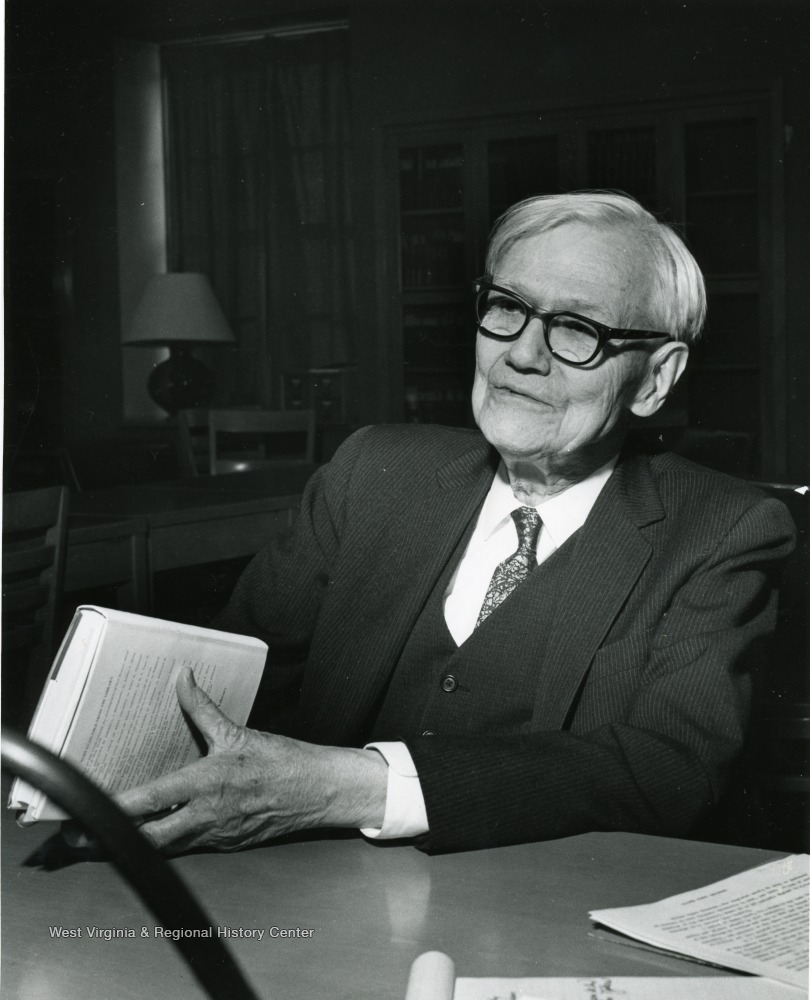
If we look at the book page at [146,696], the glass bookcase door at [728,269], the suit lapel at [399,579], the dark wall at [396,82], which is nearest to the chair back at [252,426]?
the dark wall at [396,82]

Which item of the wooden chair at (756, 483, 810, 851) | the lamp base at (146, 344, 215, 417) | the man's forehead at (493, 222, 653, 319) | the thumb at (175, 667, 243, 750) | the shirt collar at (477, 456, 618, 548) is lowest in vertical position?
the wooden chair at (756, 483, 810, 851)

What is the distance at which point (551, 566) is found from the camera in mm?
1403

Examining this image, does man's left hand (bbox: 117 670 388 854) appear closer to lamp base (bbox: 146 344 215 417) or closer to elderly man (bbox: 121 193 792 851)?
elderly man (bbox: 121 193 792 851)

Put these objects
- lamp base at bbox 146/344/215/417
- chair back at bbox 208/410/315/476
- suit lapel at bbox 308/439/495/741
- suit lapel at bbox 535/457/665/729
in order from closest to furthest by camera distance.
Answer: suit lapel at bbox 535/457/665/729
suit lapel at bbox 308/439/495/741
chair back at bbox 208/410/315/476
lamp base at bbox 146/344/215/417

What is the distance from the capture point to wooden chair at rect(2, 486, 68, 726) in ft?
7.25

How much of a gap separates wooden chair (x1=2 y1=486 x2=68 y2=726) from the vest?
1093mm

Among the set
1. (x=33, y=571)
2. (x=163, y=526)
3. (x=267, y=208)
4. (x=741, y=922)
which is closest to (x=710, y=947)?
(x=741, y=922)

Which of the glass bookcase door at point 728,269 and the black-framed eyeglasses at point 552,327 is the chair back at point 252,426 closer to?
the glass bookcase door at point 728,269

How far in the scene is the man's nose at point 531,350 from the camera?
1424 mm

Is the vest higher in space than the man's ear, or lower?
lower

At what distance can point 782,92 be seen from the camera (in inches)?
213

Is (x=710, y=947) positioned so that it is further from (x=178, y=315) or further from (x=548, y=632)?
(x=178, y=315)

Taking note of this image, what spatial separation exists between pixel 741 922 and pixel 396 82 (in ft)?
20.6

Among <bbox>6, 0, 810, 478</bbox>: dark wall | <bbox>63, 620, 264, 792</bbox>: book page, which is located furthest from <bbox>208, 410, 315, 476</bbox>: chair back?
<bbox>63, 620, 264, 792</bbox>: book page
